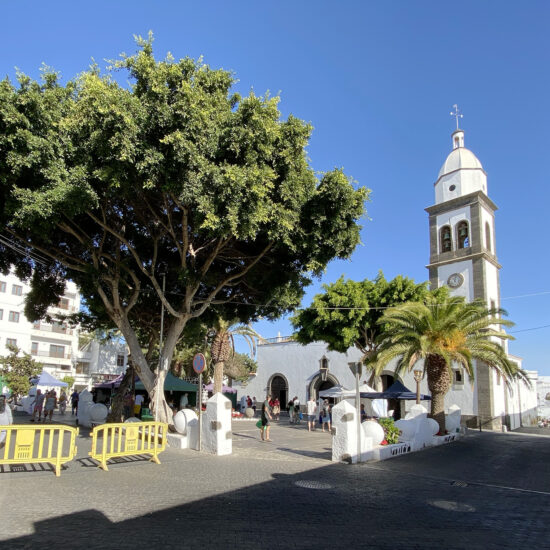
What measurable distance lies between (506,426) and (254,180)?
25.3 m

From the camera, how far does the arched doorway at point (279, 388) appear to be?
3834cm

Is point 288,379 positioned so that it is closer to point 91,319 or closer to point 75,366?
point 91,319

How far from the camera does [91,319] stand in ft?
65.0

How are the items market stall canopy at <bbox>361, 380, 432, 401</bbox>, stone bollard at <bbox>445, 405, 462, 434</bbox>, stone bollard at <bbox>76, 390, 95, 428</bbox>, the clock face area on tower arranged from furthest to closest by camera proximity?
1. the clock face area on tower
2. market stall canopy at <bbox>361, 380, 432, 401</bbox>
3. stone bollard at <bbox>445, 405, 462, 434</bbox>
4. stone bollard at <bbox>76, 390, 95, 428</bbox>

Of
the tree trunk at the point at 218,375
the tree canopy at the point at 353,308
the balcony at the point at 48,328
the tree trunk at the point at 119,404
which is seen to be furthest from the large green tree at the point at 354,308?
the balcony at the point at 48,328

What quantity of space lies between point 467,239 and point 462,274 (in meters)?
2.65

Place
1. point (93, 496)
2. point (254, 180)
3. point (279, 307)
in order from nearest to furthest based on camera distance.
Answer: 1. point (93, 496)
2. point (254, 180)
3. point (279, 307)

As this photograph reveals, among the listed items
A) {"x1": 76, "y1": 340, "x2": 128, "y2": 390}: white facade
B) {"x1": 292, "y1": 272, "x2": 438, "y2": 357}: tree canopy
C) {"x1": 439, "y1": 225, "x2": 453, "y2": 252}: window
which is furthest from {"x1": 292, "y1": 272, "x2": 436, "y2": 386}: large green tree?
{"x1": 76, "y1": 340, "x2": 128, "y2": 390}: white facade

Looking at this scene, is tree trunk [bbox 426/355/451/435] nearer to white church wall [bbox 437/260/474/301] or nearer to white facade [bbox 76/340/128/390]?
white church wall [bbox 437/260/474/301]

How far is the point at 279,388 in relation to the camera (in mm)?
38812

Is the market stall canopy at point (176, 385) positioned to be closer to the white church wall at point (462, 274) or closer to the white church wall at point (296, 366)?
the white church wall at point (296, 366)

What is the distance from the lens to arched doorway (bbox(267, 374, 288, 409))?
126ft

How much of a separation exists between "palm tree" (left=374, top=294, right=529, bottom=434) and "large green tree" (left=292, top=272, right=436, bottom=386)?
484 cm

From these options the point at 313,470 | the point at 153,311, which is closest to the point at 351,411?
the point at 313,470
